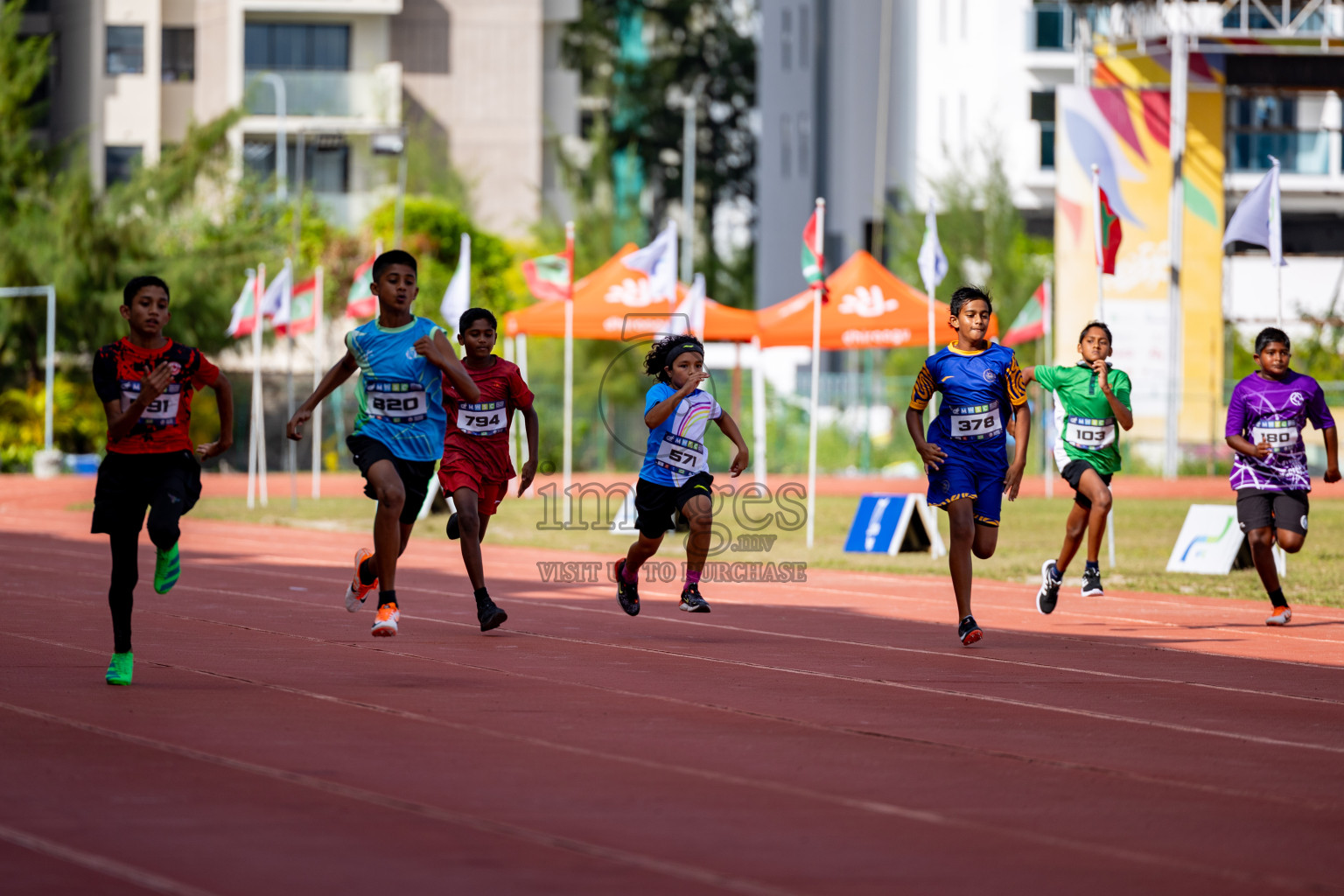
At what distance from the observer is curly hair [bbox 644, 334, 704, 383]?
11.5m

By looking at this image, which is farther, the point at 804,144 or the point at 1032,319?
the point at 804,144

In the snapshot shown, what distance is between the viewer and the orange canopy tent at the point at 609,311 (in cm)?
2502

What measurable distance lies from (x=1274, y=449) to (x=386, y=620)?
246 inches

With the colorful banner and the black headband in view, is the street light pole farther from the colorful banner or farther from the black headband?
the black headband

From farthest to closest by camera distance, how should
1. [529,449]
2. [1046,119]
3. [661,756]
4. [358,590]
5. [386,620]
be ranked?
[1046,119]
[358,590]
[529,449]
[386,620]
[661,756]

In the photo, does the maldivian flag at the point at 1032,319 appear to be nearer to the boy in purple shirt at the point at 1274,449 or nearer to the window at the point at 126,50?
the boy in purple shirt at the point at 1274,449

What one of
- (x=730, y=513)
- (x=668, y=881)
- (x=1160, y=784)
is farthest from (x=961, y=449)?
(x=730, y=513)

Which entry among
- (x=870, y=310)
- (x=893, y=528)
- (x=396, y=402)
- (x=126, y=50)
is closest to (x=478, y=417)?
(x=396, y=402)

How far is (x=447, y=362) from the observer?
9773 mm

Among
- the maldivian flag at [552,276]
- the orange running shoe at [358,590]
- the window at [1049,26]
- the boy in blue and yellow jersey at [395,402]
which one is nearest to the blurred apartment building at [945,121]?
the window at [1049,26]

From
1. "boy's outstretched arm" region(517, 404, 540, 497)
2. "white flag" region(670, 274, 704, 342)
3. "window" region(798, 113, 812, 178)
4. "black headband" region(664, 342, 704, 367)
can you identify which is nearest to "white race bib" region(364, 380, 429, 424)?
"boy's outstretched arm" region(517, 404, 540, 497)

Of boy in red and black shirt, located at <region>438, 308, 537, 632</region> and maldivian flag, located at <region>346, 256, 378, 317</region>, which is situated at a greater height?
maldivian flag, located at <region>346, 256, 378, 317</region>

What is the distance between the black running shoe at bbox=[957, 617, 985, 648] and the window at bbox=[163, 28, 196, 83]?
150 ft

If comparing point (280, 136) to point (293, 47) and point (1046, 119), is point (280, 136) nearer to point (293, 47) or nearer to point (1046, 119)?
point (293, 47)
